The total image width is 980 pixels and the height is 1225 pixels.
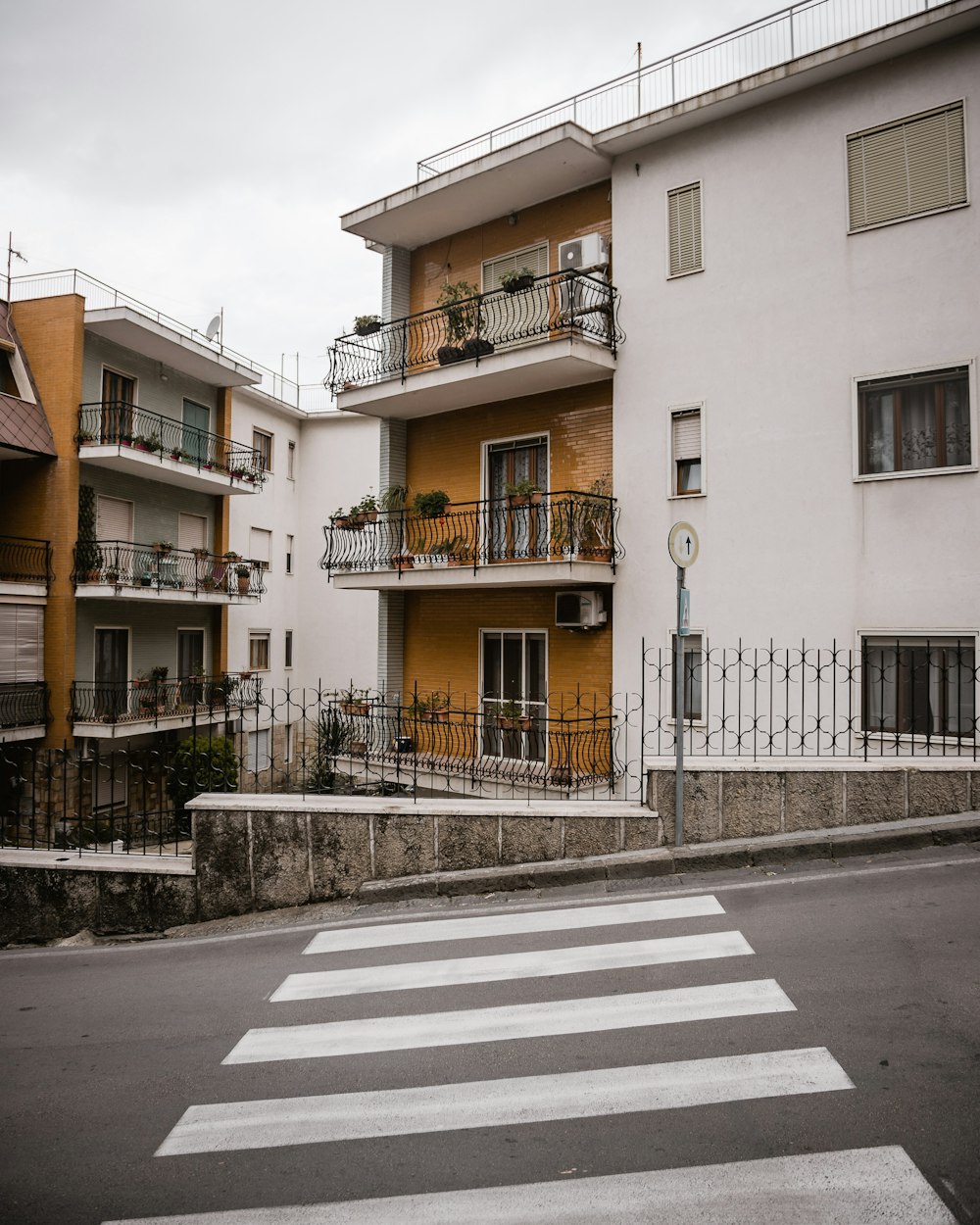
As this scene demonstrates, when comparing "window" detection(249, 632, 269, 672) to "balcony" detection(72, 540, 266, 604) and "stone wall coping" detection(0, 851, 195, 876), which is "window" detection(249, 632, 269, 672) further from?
"stone wall coping" detection(0, 851, 195, 876)

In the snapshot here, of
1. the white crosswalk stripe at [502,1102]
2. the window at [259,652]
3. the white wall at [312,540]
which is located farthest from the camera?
the white wall at [312,540]

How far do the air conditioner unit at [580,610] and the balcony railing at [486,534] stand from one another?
2.10 feet

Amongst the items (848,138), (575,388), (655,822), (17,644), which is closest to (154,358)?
(17,644)

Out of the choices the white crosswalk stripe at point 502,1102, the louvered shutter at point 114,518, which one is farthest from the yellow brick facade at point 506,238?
the white crosswalk stripe at point 502,1102

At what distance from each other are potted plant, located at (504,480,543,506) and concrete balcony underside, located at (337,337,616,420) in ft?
5.54

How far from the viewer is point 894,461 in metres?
11.0

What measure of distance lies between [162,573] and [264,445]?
7.76m

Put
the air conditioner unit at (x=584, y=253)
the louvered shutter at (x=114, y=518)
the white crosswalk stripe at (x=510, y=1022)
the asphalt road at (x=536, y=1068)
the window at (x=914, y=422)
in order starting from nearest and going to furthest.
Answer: the asphalt road at (x=536, y=1068)
the white crosswalk stripe at (x=510, y=1022)
the window at (x=914, y=422)
the air conditioner unit at (x=584, y=253)
the louvered shutter at (x=114, y=518)

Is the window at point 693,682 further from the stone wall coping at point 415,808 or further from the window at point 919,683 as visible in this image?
the stone wall coping at point 415,808

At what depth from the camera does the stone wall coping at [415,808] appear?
303 inches

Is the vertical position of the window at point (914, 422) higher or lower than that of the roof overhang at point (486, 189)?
lower

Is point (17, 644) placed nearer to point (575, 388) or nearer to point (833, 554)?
point (575, 388)

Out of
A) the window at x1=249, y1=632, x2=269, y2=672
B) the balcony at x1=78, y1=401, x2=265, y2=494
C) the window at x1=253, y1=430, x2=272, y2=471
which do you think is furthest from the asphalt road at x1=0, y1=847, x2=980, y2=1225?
the window at x1=253, y1=430, x2=272, y2=471

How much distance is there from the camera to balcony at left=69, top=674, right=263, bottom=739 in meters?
19.2
